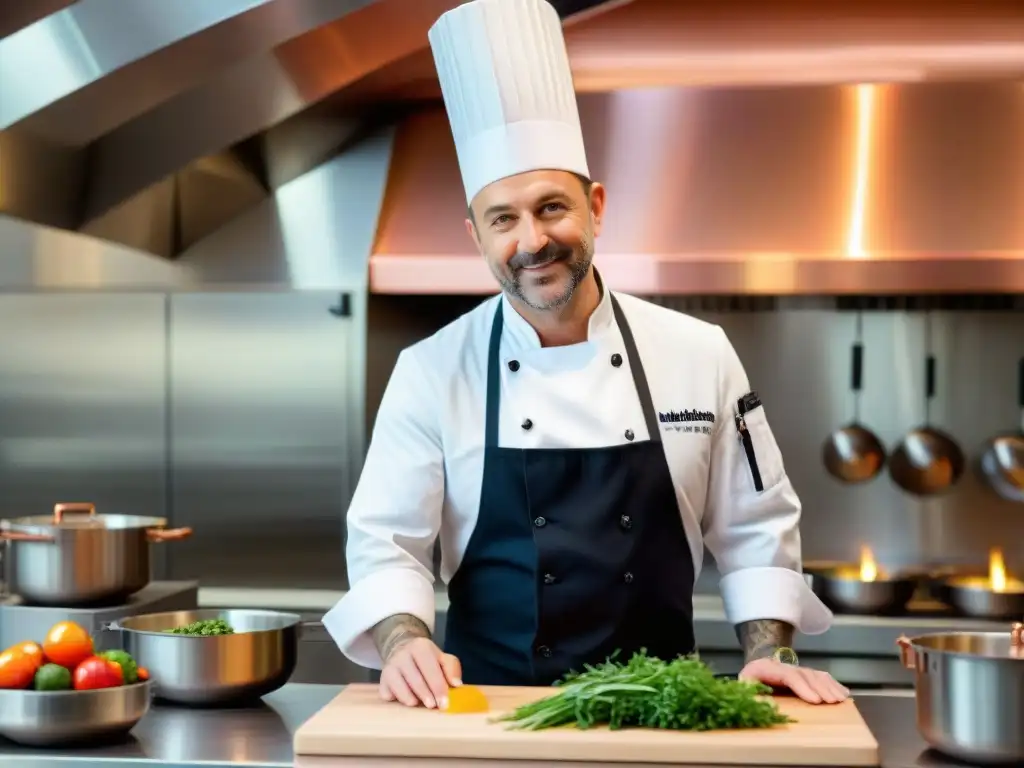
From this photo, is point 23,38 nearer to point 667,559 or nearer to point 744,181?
point 667,559

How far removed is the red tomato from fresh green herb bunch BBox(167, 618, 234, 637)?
0.55ft

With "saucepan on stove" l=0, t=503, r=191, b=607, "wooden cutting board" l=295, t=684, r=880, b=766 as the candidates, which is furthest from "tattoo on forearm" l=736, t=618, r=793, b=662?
"saucepan on stove" l=0, t=503, r=191, b=607

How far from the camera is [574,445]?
203cm

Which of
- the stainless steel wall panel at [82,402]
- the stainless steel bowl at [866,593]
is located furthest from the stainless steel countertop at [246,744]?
the stainless steel wall panel at [82,402]

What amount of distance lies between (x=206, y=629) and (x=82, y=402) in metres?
1.74

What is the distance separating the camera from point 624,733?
152 centimetres

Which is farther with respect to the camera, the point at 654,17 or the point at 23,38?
the point at 654,17

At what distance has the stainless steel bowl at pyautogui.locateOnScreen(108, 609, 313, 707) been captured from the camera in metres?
1.84

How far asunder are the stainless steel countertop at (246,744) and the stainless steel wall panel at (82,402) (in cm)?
163

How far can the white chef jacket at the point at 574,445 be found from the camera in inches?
79.6

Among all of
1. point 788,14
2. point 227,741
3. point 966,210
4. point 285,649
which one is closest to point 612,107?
point 788,14

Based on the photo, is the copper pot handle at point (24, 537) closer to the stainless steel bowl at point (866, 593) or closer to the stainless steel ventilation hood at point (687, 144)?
the stainless steel ventilation hood at point (687, 144)

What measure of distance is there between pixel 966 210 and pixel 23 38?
6.58ft

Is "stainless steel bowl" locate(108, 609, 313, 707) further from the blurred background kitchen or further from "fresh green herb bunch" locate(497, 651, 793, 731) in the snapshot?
the blurred background kitchen
